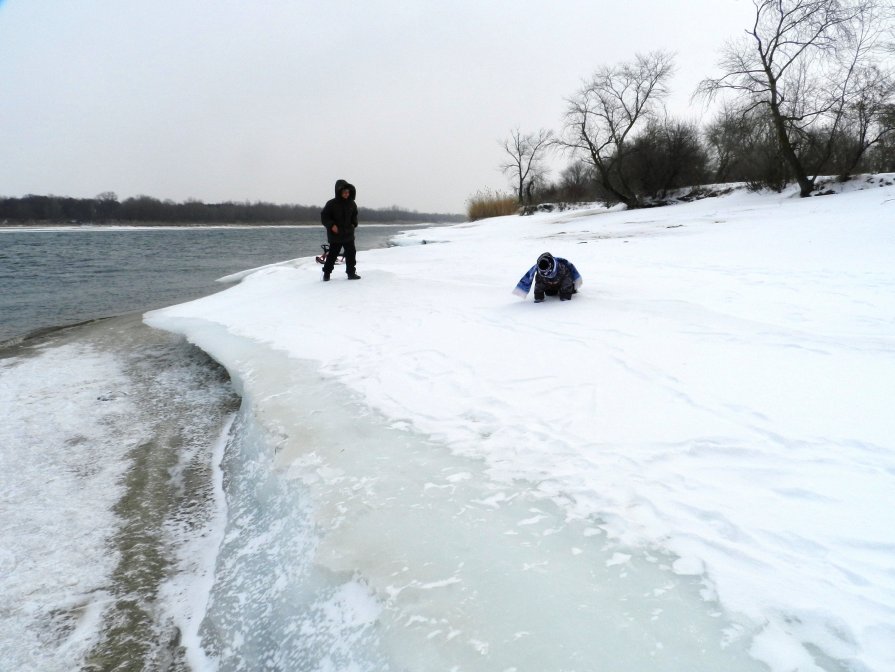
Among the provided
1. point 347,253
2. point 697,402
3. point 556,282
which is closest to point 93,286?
point 347,253

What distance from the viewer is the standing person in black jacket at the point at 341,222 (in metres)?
7.92

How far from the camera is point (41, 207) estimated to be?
81750mm

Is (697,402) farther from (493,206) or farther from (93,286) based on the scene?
(493,206)

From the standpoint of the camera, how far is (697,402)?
2674 millimetres

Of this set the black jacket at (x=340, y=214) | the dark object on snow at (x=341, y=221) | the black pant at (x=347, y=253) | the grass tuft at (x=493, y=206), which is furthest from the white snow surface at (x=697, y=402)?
the grass tuft at (x=493, y=206)

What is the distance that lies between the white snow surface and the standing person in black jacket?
1.56 metres

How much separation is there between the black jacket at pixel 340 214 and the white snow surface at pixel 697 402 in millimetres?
1720

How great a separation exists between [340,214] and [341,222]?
0.14 metres

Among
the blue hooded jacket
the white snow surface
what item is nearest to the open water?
the white snow surface

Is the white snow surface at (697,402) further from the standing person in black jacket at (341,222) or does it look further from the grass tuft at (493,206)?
the grass tuft at (493,206)

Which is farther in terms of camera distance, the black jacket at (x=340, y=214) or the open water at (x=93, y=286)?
the open water at (x=93, y=286)

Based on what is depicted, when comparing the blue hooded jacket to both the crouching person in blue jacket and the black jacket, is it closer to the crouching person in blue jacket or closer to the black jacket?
the crouching person in blue jacket

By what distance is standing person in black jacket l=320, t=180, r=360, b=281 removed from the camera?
7.92m

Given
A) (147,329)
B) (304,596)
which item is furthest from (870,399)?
(147,329)
